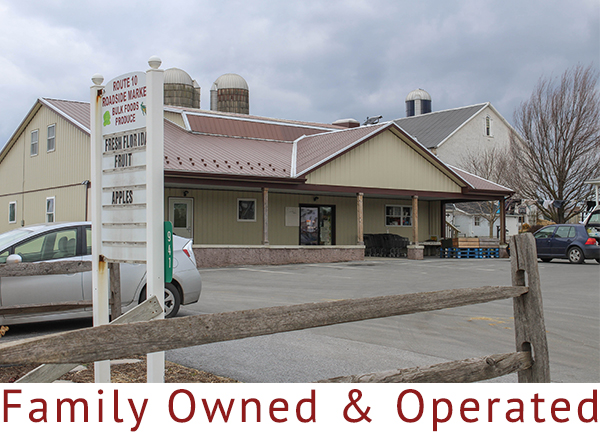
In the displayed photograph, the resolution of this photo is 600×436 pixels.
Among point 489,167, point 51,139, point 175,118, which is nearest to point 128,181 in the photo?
point 51,139

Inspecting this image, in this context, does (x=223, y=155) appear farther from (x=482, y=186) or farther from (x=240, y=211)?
(x=482, y=186)

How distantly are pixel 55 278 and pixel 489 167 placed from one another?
40.5 metres

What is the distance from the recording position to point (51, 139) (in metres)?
25.5

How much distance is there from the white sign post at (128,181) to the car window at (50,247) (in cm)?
461

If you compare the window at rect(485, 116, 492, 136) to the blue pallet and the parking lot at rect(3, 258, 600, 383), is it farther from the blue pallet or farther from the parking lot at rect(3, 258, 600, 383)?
the parking lot at rect(3, 258, 600, 383)

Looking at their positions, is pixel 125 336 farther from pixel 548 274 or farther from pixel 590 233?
pixel 590 233

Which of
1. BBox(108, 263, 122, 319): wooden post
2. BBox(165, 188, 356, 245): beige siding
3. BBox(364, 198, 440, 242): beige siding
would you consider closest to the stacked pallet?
BBox(364, 198, 440, 242): beige siding

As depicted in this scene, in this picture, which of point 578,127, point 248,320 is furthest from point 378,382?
point 578,127

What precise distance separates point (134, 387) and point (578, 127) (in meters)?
33.5

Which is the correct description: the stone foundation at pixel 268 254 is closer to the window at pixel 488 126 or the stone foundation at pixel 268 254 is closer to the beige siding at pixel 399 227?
the beige siding at pixel 399 227

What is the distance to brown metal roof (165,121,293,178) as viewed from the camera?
22125mm

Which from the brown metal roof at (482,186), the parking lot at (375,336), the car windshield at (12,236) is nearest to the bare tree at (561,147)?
the brown metal roof at (482,186)

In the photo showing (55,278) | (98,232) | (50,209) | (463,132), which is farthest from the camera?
(463,132)

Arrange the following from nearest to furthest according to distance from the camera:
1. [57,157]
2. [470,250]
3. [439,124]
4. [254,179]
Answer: [254,179] → [57,157] → [470,250] → [439,124]
